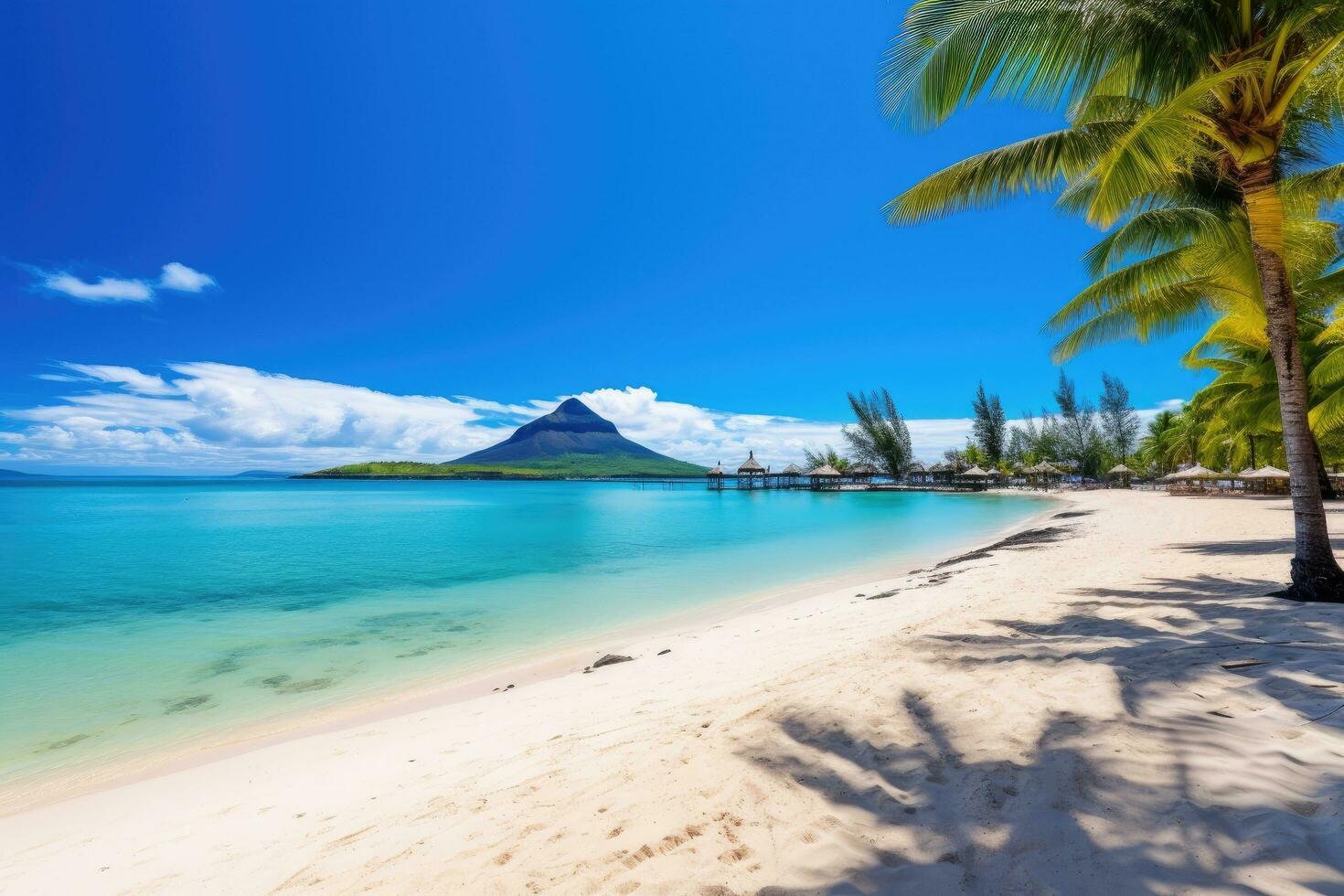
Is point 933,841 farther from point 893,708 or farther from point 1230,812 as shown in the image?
point 893,708

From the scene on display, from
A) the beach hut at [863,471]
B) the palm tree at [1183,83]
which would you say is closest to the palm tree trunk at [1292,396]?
the palm tree at [1183,83]

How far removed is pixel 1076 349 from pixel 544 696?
10.2 metres

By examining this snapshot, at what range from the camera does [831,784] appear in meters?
2.58

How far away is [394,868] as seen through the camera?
91.8 inches

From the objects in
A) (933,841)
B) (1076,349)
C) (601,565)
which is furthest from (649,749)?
(601,565)

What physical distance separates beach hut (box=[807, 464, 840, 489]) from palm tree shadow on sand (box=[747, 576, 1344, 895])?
60.1m

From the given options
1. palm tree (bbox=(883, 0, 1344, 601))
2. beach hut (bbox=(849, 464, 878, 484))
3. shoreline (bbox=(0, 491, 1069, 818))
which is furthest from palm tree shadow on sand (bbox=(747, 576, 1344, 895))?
beach hut (bbox=(849, 464, 878, 484))

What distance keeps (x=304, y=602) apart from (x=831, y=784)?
1257 centimetres

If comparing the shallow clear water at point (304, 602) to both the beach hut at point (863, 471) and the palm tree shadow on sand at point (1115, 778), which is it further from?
the beach hut at point (863, 471)

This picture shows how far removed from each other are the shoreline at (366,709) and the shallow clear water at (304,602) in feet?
0.76

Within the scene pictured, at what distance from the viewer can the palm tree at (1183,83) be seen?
4.86 m

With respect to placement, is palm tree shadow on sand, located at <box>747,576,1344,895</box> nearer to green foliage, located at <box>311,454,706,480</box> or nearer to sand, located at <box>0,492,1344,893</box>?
sand, located at <box>0,492,1344,893</box>

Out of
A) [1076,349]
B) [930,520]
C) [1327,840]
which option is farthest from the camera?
[930,520]

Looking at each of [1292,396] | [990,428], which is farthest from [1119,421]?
[1292,396]
